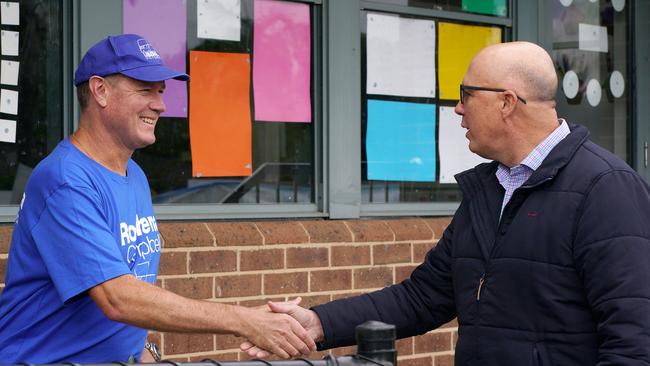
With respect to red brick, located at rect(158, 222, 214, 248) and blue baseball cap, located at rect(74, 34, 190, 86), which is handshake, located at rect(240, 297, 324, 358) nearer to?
blue baseball cap, located at rect(74, 34, 190, 86)

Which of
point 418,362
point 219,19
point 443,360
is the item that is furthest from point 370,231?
point 219,19

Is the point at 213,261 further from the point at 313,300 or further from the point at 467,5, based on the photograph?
the point at 467,5

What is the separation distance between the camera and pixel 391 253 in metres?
6.29

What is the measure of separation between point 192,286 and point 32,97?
4.00ft

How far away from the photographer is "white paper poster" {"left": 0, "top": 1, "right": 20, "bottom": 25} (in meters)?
5.20

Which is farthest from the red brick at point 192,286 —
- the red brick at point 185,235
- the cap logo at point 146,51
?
the cap logo at point 146,51

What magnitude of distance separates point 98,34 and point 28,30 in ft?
1.09

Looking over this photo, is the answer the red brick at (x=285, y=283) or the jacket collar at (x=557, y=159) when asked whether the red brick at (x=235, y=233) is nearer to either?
the red brick at (x=285, y=283)

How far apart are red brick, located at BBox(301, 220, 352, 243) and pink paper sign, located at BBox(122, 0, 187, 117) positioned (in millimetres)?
938

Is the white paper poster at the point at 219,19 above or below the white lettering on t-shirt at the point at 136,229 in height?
above

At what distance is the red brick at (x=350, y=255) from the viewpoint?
6.07m

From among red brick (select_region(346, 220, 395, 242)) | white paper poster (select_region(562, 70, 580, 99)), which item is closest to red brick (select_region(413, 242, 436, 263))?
red brick (select_region(346, 220, 395, 242))

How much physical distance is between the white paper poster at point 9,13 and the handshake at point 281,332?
214cm

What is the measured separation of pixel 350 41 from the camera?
624cm
